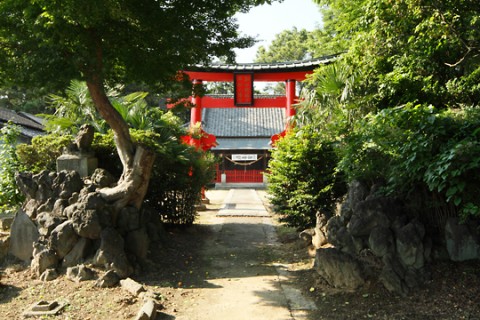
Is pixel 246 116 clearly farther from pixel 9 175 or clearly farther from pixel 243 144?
pixel 9 175

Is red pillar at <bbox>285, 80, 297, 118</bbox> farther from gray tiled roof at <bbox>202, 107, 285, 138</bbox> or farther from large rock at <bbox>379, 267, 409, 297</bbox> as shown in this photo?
large rock at <bbox>379, 267, 409, 297</bbox>

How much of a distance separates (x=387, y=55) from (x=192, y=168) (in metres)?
5.48

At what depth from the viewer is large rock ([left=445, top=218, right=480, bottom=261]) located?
554 centimetres

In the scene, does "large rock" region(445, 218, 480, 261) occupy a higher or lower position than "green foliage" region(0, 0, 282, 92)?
lower

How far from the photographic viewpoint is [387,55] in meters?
8.52

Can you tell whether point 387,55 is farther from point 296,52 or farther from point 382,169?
point 296,52

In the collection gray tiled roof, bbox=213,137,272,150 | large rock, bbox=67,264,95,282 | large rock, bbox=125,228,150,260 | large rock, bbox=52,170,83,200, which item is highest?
gray tiled roof, bbox=213,137,272,150

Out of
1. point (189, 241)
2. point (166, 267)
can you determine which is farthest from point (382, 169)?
point (189, 241)

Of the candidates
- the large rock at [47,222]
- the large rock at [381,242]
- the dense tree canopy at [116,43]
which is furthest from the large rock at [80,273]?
the large rock at [381,242]

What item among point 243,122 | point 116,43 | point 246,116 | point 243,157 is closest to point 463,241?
point 116,43

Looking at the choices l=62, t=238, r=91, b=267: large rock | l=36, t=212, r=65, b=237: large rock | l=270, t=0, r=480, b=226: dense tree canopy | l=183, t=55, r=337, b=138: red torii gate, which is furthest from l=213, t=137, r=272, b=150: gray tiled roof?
l=62, t=238, r=91, b=267: large rock

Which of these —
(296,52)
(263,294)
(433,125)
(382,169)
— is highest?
(296,52)

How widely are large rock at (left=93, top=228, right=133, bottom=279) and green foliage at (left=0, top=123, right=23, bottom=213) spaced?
3.84 meters

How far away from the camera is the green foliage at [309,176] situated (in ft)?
30.0
